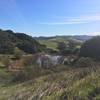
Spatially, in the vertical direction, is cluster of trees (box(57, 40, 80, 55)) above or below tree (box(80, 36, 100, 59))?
below

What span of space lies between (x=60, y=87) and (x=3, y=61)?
3524cm

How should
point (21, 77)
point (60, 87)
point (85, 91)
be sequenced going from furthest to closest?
point (21, 77)
point (60, 87)
point (85, 91)

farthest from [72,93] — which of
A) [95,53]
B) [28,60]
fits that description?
[28,60]

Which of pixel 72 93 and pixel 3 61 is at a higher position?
pixel 72 93

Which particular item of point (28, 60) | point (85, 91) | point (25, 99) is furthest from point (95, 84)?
point (28, 60)

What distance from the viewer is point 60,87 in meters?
8.04

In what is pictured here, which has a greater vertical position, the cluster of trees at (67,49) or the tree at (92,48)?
the tree at (92,48)

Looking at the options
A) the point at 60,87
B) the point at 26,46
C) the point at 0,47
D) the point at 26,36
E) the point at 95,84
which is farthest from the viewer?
the point at 26,36

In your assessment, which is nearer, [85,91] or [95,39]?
[85,91]

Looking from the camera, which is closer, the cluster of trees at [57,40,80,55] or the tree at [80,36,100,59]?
the tree at [80,36,100,59]

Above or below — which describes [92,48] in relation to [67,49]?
above

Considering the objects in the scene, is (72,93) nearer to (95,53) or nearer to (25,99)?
(25,99)

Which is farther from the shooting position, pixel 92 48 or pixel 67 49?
pixel 67 49

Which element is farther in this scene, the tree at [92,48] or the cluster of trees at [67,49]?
the cluster of trees at [67,49]
